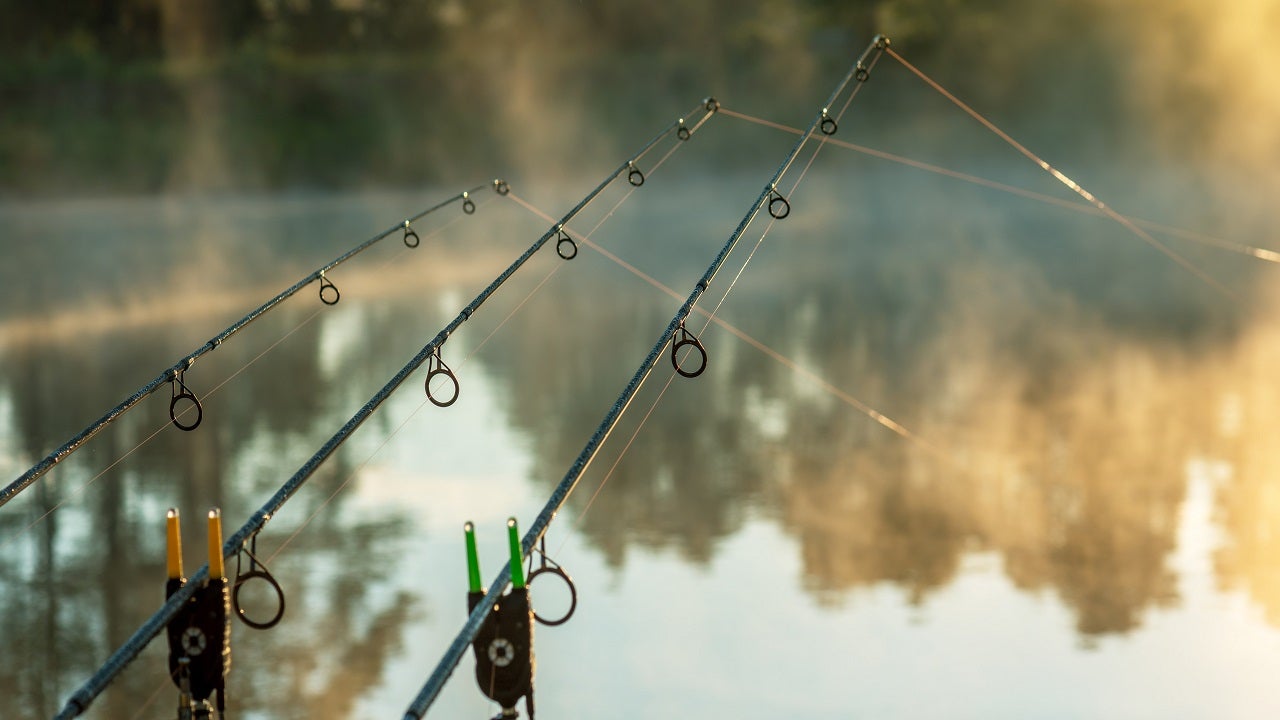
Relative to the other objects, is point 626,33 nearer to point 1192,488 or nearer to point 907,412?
point 907,412

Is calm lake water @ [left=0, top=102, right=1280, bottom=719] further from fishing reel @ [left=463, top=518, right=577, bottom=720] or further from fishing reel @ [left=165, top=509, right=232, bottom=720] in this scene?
fishing reel @ [left=463, top=518, right=577, bottom=720]

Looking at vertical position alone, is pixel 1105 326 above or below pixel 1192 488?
above

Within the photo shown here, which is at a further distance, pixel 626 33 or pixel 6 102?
pixel 626 33

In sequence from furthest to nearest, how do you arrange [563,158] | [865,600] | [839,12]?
1. [563,158]
2. [839,12]
3. [865,600]

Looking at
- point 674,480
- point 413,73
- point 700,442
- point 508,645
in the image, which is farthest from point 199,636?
point 413,73

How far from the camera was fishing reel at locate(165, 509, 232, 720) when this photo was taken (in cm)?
322

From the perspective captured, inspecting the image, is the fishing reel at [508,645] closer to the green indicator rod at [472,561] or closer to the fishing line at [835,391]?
the green indicator rod at [472,561]

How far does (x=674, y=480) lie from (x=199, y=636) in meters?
13.6

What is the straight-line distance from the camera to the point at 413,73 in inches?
1324

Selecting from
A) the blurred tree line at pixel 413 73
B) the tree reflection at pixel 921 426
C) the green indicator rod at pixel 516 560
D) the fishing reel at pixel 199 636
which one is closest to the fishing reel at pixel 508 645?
the green indicator rod at pixel 516 560

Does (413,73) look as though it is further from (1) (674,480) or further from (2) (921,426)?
(1) (674,480)

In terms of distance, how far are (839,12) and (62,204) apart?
725 inches

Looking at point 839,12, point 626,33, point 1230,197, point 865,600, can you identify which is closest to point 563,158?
point 626,33

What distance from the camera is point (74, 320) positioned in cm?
2778
